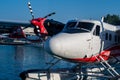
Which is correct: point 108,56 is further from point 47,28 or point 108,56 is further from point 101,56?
point 47,28

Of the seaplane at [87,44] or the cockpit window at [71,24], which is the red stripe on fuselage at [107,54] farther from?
the cockpit window at [71,24]

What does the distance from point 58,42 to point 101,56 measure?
289cm

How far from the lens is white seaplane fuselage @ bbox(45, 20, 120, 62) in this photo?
14062mm

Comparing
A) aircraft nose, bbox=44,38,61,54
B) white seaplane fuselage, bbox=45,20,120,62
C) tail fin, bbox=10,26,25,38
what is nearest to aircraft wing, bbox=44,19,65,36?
white seaplane fuselage, bbox=45,20,120,62

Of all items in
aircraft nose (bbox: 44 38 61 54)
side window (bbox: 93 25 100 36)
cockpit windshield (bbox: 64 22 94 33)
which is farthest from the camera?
side window (bbox: 93 25 100 36)

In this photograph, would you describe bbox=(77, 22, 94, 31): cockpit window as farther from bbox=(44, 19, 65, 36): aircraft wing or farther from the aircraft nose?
bbox=(44, 19, 65, 36): aircraft wing

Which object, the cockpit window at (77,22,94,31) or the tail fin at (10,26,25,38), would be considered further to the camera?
the tail fin at (10,26,25,38)

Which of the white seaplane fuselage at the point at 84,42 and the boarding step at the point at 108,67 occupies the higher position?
the white seaplane fuselage at the point at 84,42

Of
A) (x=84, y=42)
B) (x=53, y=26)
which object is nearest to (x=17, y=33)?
(x=53, y=26)

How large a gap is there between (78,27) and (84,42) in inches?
35.1

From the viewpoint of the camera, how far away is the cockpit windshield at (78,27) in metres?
15.2

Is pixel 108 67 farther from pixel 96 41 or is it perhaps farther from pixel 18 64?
pixel 18 64

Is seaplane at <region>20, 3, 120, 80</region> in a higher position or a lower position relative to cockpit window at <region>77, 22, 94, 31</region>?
lower

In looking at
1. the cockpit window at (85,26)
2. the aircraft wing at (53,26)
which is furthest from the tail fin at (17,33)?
the cockpit window at (85,26)
